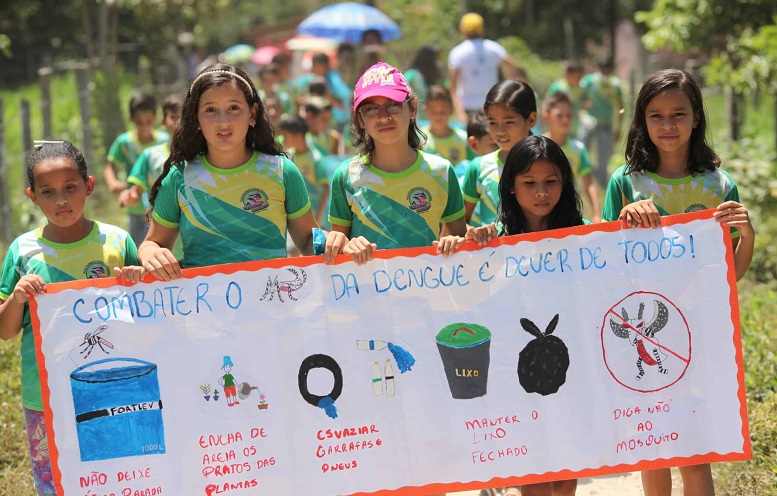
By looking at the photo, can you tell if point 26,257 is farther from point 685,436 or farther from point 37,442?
point 685,436

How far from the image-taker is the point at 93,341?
4188mm

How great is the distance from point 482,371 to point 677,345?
2.63ft

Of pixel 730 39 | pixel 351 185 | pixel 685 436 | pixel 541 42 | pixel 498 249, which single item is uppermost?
pixel 541 42

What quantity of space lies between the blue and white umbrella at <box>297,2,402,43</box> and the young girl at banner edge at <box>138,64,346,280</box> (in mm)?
15084

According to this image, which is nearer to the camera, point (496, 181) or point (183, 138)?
point (183, 138)

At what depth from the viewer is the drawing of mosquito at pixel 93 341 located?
418 centimetres

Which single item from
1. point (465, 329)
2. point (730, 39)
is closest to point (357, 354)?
point (465, 329)

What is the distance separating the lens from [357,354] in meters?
4.31

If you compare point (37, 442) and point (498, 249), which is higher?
point (498, 249)

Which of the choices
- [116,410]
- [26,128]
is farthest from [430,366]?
[26,128]

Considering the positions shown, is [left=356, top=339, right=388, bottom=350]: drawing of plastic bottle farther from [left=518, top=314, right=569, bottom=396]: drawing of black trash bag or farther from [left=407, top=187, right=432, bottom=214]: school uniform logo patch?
[left=407, top=187, right=432, bottom=214]: school uniform logo patch

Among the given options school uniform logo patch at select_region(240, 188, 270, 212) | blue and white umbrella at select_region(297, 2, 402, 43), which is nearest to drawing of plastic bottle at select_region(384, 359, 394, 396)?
school uniform logo patch at select_region(240, 188, 270, 212)

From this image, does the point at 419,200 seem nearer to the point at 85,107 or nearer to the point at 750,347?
the point at 750,347

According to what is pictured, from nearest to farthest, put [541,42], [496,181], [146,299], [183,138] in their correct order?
1. [146,299]
2. [183,138]
3. [496,181]
4. [541,42]
